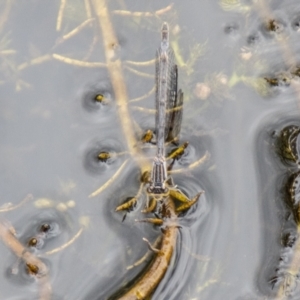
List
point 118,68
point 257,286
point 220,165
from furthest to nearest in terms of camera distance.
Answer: point 118,68, point 220,165, point 257,286

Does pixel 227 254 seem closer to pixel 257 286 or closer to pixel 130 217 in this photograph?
pixel 257 286

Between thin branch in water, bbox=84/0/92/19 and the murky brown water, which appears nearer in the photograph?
the murky brown water

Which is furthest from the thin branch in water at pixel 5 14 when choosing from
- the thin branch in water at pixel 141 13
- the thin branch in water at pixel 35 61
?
the thin branch in water at pixel 141 13

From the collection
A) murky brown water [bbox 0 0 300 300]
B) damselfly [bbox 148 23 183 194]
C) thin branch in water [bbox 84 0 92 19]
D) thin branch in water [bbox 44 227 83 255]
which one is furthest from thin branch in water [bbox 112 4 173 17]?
thin branch in water [bbox 44 227 83 255]

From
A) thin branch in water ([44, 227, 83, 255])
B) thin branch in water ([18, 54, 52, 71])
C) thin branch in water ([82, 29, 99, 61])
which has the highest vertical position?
thin branch in water ([82, 29, 99, 61])

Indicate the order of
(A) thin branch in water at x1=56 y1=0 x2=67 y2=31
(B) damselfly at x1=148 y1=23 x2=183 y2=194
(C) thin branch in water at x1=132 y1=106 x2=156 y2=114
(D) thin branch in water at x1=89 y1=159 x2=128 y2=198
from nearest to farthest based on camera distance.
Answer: (B) damselfly at x1=148 y1=23 x2=183 y2=194, (D) thin branch in water at x1=89 y1=159 x2=128 y2=198, (C) thin branch in water at x1=132 y1=106 x2=156 y2=114, (A) thin branch in water at x1=56 y1=0 x2=67 y2=31

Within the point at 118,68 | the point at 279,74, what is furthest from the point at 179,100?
the point at 279,74

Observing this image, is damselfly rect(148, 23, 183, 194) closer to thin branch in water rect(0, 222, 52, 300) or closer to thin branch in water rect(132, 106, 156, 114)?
thin branch in water rect(132, 106, 156, 114)
